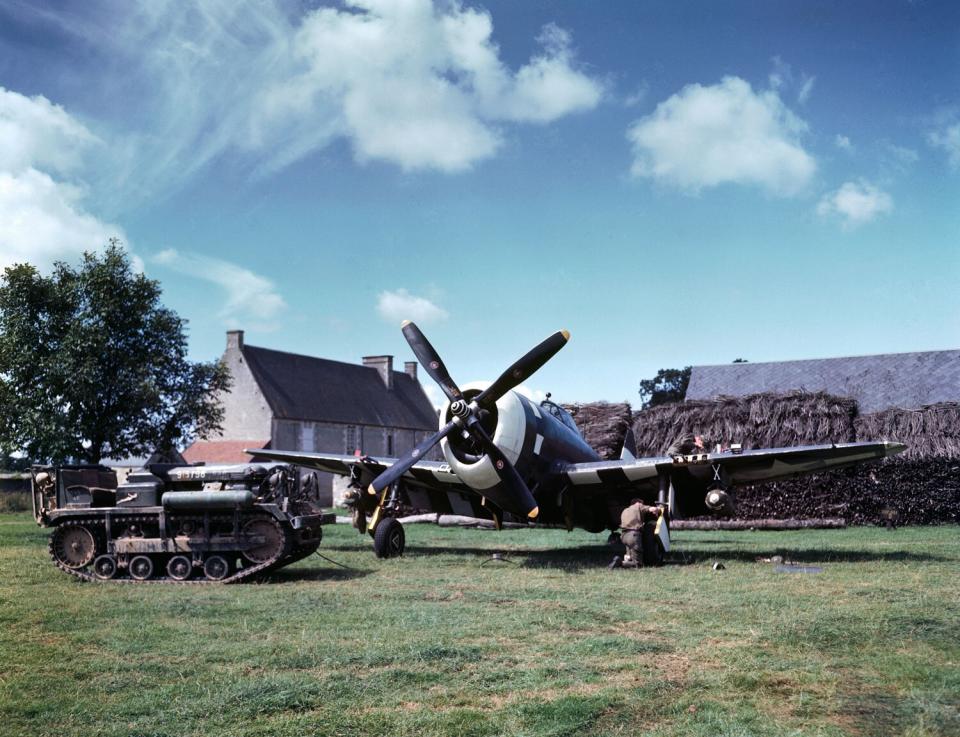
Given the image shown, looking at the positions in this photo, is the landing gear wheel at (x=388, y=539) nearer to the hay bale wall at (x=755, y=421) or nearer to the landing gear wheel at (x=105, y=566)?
the landing gear wheel at (x=105, y=566)

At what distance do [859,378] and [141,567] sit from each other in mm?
28807

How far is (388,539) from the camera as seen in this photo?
52.0 ft

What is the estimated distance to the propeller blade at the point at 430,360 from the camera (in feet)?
46.6

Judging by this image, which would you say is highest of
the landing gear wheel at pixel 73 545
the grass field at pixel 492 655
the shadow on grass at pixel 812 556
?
the landing gear wheel at pixel 73 545

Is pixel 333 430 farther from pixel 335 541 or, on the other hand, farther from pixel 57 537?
pixel 57 537

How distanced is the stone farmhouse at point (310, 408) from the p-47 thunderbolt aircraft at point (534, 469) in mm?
26069

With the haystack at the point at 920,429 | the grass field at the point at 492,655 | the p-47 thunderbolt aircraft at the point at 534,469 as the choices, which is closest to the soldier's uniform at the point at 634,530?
the p-47 thunderbolt aircraft at the point at 534,469

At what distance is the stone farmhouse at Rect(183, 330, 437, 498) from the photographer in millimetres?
45500

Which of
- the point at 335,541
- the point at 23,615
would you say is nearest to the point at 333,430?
the point at 335,541

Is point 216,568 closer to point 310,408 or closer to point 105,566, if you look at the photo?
point 105,566

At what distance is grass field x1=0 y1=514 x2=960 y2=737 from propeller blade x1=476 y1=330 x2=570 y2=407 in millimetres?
2970

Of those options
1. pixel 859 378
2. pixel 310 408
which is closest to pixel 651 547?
pixel 859 378

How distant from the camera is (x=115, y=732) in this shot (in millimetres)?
4988

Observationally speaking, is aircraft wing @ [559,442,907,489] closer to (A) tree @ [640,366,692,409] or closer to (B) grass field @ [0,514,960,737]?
(B) grass field @ [0,514,960,737]
